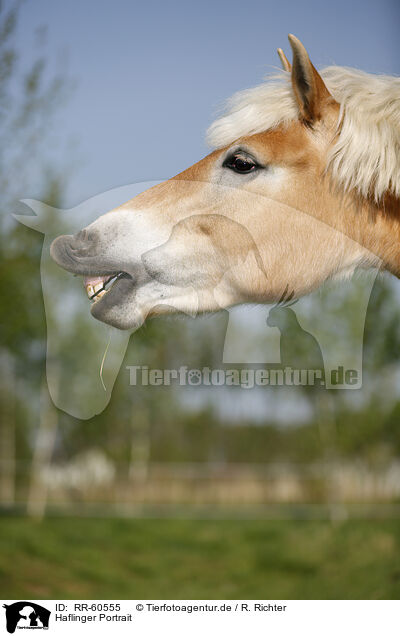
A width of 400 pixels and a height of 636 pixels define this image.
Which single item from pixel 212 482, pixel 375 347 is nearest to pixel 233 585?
pixel 212 482

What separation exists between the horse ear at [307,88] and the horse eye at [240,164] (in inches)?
4.7

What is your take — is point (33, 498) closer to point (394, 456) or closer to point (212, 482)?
point (212, 482)

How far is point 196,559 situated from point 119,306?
3.33 m

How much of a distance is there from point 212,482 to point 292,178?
4.01 m

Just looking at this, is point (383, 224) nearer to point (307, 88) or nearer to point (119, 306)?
point (307, 88)

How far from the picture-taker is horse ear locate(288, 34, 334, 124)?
0.88 m

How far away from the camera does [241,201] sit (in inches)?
38.0
